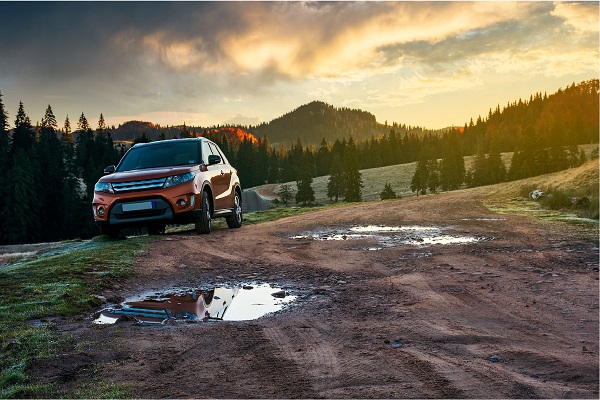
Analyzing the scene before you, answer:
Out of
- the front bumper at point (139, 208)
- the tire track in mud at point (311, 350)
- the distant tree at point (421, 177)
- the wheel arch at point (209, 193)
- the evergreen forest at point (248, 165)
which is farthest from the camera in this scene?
the distant tree at point (421, 177)

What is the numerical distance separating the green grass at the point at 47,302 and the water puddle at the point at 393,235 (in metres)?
4.82

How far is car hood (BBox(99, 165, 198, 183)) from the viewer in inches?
450

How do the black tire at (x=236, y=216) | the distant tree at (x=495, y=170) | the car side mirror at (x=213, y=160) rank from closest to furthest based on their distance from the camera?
the car side mirror at (x=213, y=160)
the black tire at (x=236, y=216)
the distant tree at (x=495, y=170)

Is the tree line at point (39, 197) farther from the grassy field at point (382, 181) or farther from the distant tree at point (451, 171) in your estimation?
the distant tree at point (451, 171)

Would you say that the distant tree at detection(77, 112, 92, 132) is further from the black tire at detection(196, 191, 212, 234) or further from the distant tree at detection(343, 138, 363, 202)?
the black tire at detection(196, 191, 212, 234)

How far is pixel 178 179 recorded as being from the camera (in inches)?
461

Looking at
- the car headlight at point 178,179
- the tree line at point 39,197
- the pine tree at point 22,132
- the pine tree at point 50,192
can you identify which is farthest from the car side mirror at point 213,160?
the pine tree at point 22,132

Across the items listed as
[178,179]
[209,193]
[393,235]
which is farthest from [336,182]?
[178,179]

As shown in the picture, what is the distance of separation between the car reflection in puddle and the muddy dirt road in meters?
0.27

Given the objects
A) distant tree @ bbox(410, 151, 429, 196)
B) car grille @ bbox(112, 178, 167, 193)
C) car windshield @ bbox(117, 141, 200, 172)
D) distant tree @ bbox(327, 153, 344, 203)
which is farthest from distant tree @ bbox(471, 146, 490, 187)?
car grille @ bbox(112, 178, 167, 193)

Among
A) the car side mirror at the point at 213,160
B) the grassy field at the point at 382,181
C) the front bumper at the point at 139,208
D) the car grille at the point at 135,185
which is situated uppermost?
the car side mirror at the point at 213,160

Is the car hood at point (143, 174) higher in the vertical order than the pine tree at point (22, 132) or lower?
lower

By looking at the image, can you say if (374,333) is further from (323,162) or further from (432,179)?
(323,162)

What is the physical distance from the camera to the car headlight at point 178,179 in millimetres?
11578
